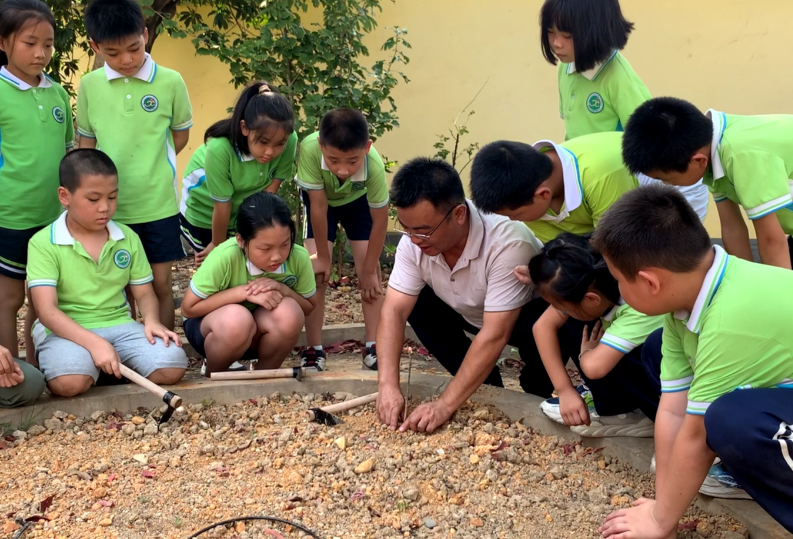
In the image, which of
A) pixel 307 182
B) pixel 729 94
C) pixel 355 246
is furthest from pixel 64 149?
pixel 729 94

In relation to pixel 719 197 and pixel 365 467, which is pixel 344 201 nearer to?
pixel 365 467

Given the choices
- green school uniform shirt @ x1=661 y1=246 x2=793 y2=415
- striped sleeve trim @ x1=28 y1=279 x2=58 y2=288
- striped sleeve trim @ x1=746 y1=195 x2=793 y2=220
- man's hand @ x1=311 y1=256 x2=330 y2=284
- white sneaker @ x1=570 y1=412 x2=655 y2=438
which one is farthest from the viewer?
man's hand @ x1=311 y1=256 x2=330 y2=284

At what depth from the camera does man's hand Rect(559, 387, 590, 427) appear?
273 cm

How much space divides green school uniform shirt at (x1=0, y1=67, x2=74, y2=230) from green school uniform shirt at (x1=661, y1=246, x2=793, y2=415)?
2857 mm

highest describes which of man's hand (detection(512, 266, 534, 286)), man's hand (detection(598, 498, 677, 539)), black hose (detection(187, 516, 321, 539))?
man's hand (detection(512, 266, 534, 286))

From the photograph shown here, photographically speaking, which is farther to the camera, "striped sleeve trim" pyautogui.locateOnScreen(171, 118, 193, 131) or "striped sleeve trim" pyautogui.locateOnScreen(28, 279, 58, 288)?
"striped sleeve trim" pyautogui.locateOnScreen(171, 118, 193, 131)

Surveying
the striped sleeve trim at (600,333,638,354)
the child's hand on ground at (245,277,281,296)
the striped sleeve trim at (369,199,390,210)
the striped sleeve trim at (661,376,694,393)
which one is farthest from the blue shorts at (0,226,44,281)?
the striped sleeve trim at (661,376,694,393)

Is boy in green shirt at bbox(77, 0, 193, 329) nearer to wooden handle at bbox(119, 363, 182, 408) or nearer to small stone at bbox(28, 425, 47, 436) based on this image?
wooden handle at bbox(119, 363, 182, 408)

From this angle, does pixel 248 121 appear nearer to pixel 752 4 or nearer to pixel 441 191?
pixel 441 191

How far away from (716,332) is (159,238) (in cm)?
275

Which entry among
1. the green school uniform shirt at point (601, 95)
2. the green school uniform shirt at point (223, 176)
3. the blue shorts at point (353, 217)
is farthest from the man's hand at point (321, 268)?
the green school uniform shirt at point (601, 95)

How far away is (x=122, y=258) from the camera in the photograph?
347 centimetres

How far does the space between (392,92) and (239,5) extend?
1.37m

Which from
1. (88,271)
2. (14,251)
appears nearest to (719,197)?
(88,271)
